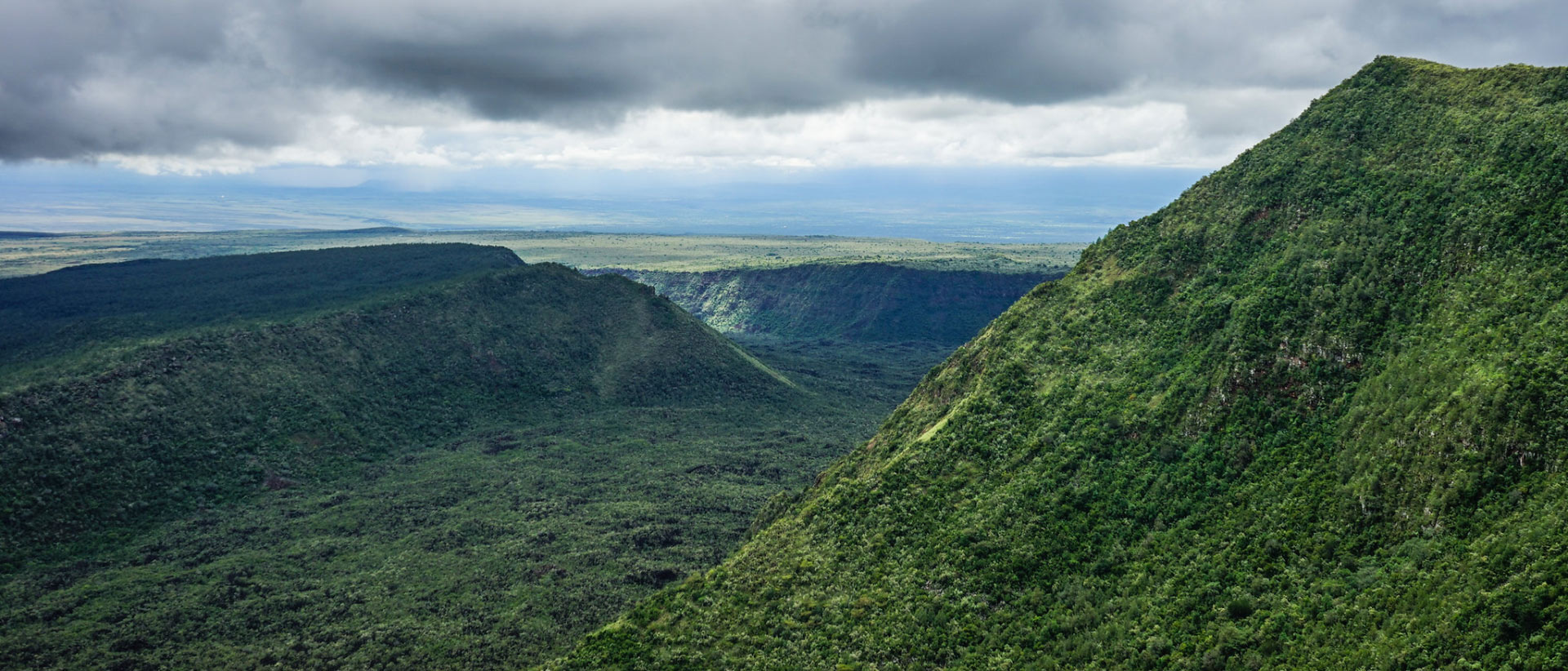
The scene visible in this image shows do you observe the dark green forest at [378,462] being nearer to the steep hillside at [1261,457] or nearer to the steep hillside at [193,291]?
the steep hillside at [193,291]

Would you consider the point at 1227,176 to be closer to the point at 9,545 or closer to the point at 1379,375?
the point at 1379,375

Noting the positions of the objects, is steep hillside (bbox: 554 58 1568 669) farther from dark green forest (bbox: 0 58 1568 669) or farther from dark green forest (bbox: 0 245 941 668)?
dark green forest (bbox: 0 245 941 668)

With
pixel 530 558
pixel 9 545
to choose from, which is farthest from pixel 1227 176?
pixel 9 545

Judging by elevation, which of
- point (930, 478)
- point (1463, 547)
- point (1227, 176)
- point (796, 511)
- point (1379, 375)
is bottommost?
point (796, 511)

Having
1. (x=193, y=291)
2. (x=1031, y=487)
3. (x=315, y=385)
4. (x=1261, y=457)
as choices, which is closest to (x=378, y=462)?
(x=315, y=385)

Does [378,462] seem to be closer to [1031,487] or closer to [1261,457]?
[1031,487]

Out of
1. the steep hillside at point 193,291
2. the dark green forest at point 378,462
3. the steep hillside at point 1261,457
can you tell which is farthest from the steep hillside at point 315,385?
the steep hillside at point 1261,457
